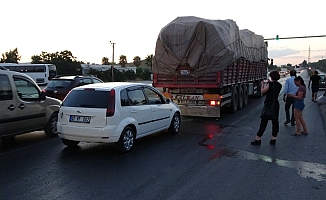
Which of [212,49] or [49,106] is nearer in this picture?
[49,106]

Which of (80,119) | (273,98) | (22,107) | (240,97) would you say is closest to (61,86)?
(22,107)

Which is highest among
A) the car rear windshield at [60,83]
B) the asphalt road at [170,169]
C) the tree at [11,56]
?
the tree at [11,56]

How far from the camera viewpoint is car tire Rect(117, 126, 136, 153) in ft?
22.7

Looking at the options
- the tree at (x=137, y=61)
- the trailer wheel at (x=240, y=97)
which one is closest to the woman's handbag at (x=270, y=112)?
the trailer wheel at (x=240, y=97)

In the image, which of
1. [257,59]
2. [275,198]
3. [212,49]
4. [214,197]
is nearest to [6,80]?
[214,197]

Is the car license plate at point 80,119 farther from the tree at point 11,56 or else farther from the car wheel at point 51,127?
the tree at point 11,56

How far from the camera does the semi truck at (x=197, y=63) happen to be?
11469mm

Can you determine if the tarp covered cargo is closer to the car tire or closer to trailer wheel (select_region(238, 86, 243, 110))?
trailer wheel (select_region(238, 86, 243, 110))

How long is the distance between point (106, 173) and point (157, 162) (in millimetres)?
1120

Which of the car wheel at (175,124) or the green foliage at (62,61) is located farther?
the green foliage at (62,61)

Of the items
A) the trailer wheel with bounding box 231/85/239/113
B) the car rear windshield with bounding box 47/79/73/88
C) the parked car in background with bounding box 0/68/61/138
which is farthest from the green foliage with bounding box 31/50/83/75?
the parked car in background with bounding box 0/68/61/138

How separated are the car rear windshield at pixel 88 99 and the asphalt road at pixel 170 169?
1.03 m

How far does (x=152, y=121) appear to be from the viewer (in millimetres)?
8031

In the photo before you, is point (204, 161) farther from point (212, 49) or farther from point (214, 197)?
point (212, 49)
